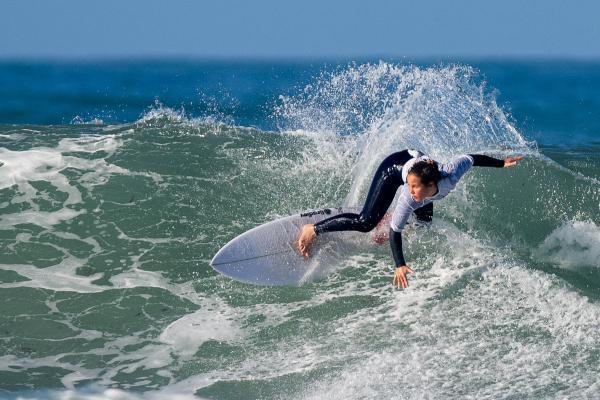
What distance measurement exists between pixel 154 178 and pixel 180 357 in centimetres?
307

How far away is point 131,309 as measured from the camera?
654 centimetres

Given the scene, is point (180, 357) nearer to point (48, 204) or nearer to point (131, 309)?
point (131, 309)

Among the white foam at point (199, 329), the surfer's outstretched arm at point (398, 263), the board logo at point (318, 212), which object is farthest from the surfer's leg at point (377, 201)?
the white foam at point (199, 329)

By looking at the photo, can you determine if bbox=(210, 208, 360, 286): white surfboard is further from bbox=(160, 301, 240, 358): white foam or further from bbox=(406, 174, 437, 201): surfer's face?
bbox=(406, 174, 437, 201): surfer's face

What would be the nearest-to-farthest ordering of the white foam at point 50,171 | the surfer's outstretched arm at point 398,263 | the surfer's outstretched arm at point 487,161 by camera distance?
1. the surfer's outstretched arm at point 398,263
2. the surfer's outstretched arm at point 487,161
3. the white foam at point 50,171

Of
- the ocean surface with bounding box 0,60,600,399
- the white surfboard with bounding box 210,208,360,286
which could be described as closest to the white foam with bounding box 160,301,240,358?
the ocean surface with bounding box 0,60,600,399

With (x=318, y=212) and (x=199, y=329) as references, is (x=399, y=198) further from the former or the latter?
(x=199, y=329)

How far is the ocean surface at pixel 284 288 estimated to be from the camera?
5.51m

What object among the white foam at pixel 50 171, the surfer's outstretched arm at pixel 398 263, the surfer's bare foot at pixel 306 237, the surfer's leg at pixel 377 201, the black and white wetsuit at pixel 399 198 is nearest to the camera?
the surfer's outstretched arm at pixel 398 263

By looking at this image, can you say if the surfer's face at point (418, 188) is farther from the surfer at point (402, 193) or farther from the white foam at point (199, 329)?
the white foam at point (199, 329)

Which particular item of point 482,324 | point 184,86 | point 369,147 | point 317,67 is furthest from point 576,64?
point 482,324

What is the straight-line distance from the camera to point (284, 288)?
22.0 feet

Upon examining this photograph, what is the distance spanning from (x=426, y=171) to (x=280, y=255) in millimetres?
1663

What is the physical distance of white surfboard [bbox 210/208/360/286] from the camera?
6.60 meters
